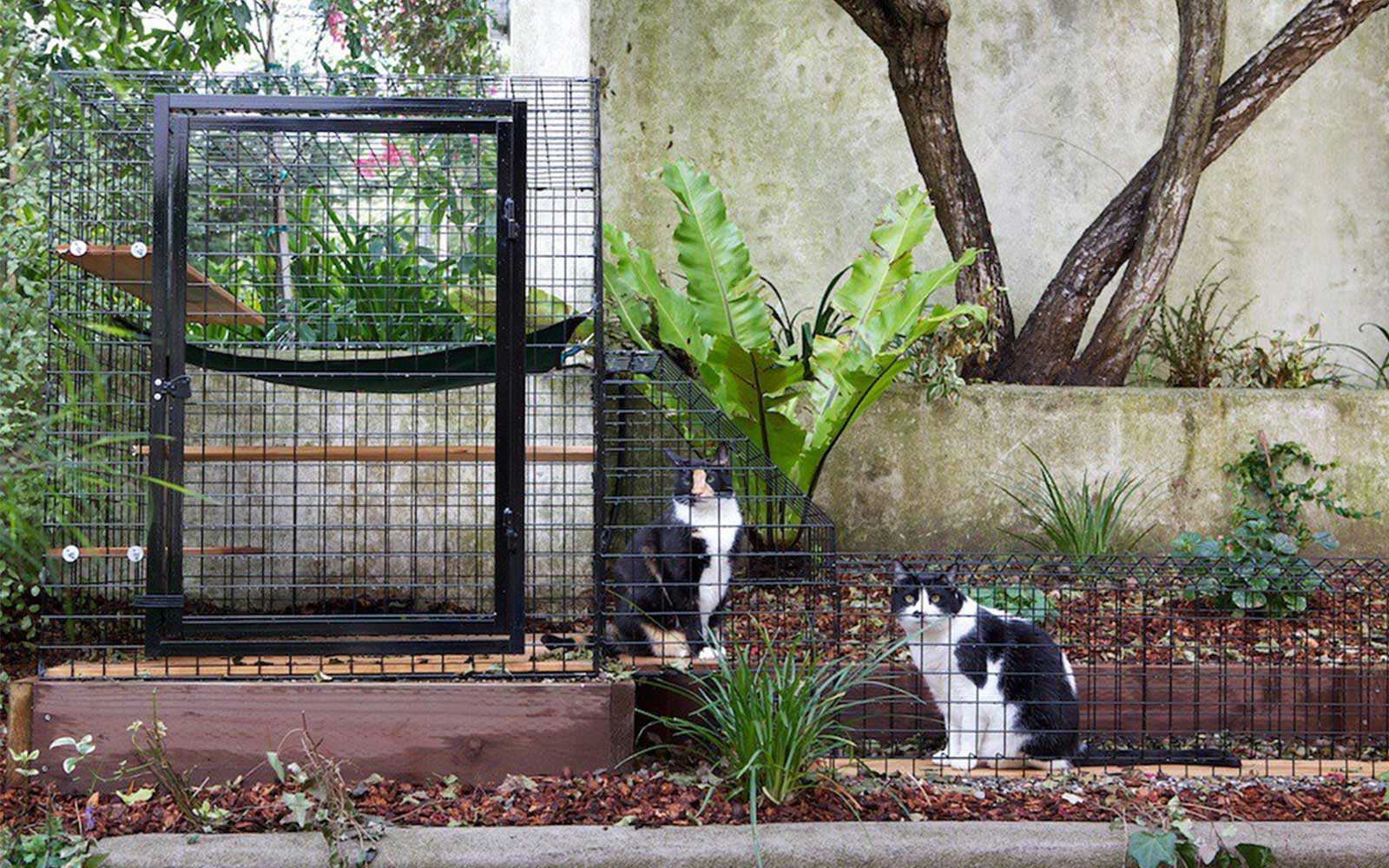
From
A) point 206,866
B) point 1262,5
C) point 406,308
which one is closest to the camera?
point 206,866

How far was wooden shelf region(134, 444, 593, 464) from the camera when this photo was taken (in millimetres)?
5121

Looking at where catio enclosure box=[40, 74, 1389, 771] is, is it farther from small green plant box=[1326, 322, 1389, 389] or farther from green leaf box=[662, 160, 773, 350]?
small green plant box=[1326, 322, 1389, 389]

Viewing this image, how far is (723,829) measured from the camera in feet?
11.9

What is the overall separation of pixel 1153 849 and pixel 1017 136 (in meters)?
4.96

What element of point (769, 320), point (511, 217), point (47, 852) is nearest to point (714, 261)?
point (769, 320)

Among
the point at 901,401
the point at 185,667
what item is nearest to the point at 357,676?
the point at 185,667

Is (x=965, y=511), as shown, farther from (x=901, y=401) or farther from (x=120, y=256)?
(x=120, y=256)

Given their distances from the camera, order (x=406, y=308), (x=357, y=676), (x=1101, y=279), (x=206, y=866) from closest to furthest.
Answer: (x=206, y=866), (x=357, y=676), (x=406, y=308), (x=1101, y=279)

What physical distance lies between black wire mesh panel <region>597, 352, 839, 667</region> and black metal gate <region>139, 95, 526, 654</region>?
500mm

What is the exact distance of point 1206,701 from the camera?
15.6 feet

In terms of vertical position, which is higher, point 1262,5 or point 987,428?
point 1262,5

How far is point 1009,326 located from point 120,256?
4371 mm

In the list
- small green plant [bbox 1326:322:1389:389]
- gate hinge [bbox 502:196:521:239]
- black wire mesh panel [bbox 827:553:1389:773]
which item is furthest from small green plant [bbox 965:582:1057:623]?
small green plant [bbox 1326:322:1389:389]

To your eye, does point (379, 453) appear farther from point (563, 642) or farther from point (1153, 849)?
point (1153, 849)
